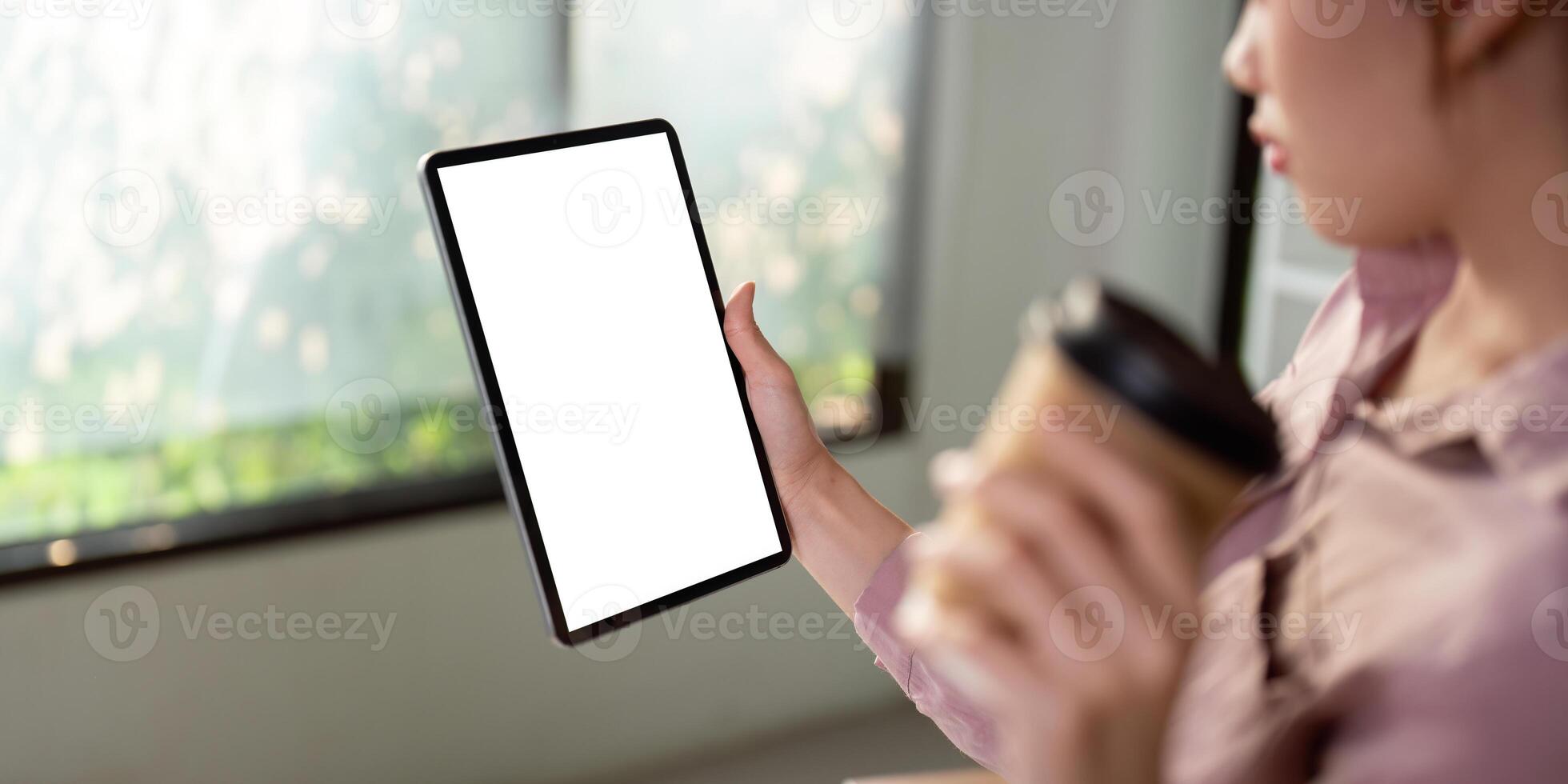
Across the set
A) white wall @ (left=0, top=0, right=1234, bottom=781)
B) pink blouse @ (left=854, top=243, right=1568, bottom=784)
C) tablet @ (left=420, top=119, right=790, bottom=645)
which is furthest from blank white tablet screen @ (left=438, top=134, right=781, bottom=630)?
white wall @ (left=0, top=0, right=1234, bottom=781)

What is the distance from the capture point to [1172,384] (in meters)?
0.39

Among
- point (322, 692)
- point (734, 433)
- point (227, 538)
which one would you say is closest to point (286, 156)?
point (227, 538)

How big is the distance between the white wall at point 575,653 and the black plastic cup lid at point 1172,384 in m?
1.75

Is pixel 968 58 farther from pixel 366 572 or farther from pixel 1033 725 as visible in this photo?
pixel 1033 725

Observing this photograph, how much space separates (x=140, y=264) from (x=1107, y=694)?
67.2 inches

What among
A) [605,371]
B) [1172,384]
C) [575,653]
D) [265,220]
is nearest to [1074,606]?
[1172,384]

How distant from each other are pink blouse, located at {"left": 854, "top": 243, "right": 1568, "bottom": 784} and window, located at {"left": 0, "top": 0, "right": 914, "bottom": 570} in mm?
1591

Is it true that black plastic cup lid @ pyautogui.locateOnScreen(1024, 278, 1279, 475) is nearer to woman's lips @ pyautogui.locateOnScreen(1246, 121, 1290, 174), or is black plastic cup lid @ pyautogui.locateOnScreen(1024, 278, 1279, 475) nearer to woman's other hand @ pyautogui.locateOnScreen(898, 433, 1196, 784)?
woman's other hand @ pyautogui.locateOnScreen(898, 433, 1196, 784)

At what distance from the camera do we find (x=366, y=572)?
199cm

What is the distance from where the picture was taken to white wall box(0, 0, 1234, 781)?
5.91 feet

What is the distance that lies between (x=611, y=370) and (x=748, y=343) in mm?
127

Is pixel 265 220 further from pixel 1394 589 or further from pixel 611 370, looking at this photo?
pixel 1394 589

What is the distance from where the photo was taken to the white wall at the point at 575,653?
180 centimetres

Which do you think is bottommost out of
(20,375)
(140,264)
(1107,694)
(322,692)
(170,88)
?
(322,692)
